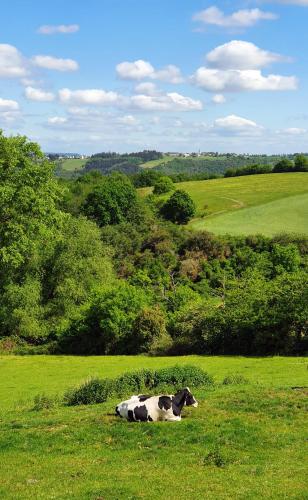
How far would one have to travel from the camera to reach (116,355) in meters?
48.9

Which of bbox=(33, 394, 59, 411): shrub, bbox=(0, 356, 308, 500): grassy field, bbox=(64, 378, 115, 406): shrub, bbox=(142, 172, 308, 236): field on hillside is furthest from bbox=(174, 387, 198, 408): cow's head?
bbox=(142, 172, 308, 236): field on hillside

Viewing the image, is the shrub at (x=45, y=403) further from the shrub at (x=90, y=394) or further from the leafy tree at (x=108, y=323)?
the leafy tree at (x=108, y=323)

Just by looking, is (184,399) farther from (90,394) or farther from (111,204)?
(111,204)

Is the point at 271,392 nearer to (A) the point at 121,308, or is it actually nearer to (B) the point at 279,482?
(B) the point at 279,482

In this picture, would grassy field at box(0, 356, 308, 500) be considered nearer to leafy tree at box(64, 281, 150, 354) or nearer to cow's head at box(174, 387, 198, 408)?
cow's head at box(174, 387, 198, 408)

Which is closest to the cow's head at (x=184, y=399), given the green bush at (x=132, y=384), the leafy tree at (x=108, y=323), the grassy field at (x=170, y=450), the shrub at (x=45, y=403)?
the grassy field at (x=170, y=450)

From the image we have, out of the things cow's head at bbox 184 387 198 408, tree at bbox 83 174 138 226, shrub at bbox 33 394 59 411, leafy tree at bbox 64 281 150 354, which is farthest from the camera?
tree at bbox 83 174 138 226

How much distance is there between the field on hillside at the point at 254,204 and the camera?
99.6 m

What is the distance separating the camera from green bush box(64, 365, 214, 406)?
24.7m

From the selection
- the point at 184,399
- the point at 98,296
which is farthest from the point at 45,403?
the point at 98,296

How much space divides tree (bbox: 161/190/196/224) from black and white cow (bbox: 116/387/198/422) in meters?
89.3

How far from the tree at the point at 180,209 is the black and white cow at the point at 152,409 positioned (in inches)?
3516

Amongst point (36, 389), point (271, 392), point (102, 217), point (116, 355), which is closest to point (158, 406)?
point (271, 392)

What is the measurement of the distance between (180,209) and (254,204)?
18.0 m
